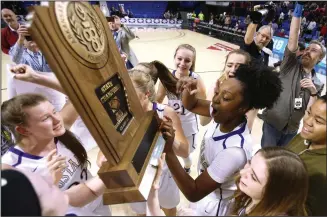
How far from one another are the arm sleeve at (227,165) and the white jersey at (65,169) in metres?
0.30

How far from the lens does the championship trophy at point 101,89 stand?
331 mm

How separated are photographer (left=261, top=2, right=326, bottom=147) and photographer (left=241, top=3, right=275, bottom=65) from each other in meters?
0.15

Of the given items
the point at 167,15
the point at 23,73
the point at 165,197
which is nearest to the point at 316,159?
the point at 165,197

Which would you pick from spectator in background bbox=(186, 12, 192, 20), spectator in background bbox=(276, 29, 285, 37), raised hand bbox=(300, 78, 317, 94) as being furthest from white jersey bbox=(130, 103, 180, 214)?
spectator in background bbox=(186, 12, 192, 20)

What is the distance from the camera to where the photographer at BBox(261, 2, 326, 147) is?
3.88 feet

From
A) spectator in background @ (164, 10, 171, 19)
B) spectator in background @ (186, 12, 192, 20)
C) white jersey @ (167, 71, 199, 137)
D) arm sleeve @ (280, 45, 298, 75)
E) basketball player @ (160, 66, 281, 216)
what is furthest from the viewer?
spectator in background @ (164, 10, 171, 19)

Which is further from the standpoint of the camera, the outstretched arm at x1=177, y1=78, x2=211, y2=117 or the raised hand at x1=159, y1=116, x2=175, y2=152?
the outstretched arm at x1=177, y1=78, x2=211, y2=117

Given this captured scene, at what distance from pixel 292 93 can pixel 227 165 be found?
0.84 metres

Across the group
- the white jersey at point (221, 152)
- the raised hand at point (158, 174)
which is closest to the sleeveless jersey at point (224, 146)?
the white jersey at point (221, 152)

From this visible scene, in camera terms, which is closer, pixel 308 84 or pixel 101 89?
pixel 101 89

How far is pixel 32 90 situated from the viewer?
631 mm

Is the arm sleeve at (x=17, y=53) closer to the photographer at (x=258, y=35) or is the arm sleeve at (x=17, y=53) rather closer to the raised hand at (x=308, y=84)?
the photographer at (x=258, y=35)

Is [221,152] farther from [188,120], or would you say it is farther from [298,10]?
[188,120]

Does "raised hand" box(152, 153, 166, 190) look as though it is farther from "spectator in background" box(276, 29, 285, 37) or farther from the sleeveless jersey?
"spectator in background" box(276, 29, 285, 37)
